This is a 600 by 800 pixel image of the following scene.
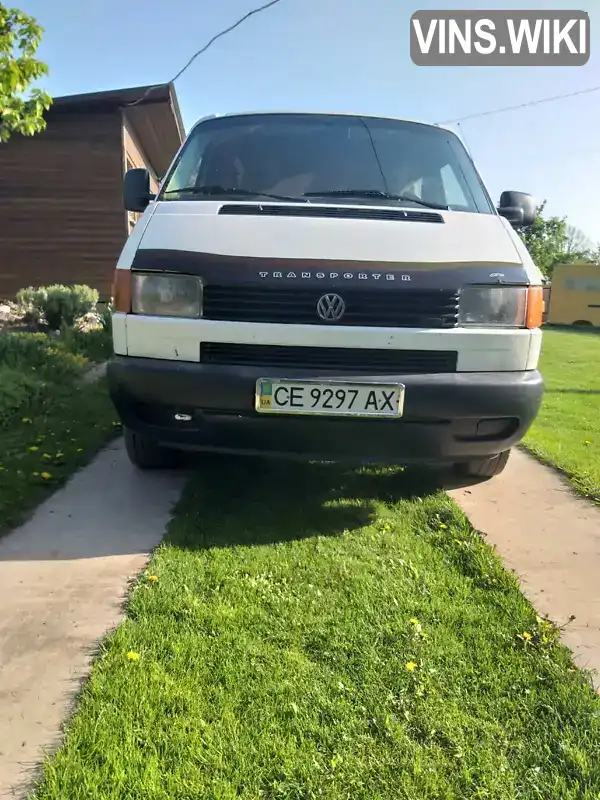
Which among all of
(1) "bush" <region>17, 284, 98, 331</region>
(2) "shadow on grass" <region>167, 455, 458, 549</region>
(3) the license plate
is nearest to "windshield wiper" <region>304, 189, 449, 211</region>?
(3) the license plate

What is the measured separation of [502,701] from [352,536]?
116 centimetres

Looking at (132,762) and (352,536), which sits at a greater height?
(132,762)

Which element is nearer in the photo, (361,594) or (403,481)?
(361,594)

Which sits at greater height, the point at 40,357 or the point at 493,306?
the point at 493,306

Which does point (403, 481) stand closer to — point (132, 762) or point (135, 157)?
point (132, 762)

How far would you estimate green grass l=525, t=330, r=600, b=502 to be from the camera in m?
4.11

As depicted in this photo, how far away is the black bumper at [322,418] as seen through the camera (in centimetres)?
271

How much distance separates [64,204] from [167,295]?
35.7 ft

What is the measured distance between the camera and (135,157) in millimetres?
14031

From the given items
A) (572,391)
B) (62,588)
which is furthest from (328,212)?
(572,391)

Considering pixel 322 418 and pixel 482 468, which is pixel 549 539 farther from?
pixel 322 418

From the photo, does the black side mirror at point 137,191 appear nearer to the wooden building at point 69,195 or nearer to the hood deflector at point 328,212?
the hood deflector at point 328,212

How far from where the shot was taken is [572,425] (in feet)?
18.4

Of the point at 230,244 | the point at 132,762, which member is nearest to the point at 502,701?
the point at 132,762
